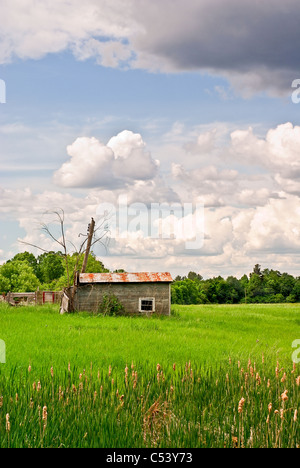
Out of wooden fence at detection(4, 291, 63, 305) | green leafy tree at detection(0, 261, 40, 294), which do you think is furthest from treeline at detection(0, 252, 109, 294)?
wooden fence at detection(4, 291, 63, 305)

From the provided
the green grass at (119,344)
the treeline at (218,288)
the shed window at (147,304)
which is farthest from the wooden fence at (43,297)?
the treeline at (218,288)

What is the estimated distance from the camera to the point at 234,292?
96062 mm

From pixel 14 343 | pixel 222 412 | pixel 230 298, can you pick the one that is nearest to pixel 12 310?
pixel 14 343

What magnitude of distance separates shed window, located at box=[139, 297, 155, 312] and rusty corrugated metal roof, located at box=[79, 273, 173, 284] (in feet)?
4.00

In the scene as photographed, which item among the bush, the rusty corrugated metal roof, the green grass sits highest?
the rusty corrugated metal roof

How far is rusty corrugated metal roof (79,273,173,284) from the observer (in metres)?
32.6

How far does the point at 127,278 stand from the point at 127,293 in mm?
985

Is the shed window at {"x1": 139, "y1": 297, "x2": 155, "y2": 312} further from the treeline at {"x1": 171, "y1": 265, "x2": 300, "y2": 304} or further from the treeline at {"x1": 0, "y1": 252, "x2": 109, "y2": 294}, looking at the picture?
the treeline at {"x1": 171, "y1": 265, "x2": 300, "y2": 304}

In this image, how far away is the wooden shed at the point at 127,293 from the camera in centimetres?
3262

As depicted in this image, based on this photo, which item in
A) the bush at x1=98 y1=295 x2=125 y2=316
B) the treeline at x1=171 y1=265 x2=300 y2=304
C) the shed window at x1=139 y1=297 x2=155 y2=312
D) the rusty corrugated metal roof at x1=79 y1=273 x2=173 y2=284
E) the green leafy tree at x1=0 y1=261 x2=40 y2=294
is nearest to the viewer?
the bush at x1=98 y1=295 x2=125 y2=316

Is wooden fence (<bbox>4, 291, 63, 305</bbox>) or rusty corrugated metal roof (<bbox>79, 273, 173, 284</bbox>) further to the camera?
wooden fence (<bbox>4, 291, 63, 305</bbox>)

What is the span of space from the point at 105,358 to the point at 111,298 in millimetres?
18431

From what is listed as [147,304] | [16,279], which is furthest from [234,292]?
[147,304]

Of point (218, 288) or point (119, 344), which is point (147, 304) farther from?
point (218, 288)
